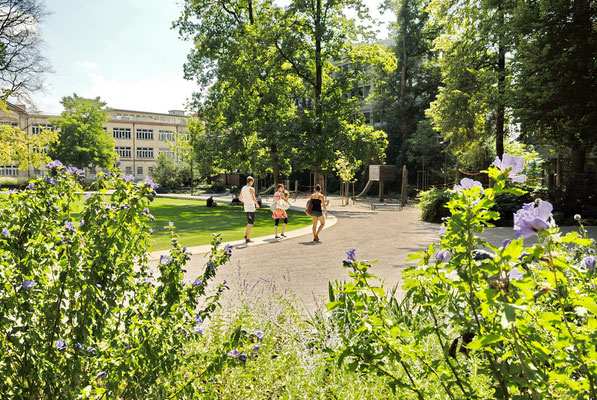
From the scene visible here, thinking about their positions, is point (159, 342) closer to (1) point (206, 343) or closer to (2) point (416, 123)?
(1) point (206, 343)

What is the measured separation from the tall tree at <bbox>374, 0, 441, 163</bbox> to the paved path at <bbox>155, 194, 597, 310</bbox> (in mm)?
28316

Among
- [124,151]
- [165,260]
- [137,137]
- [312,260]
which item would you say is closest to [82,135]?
[124,151]

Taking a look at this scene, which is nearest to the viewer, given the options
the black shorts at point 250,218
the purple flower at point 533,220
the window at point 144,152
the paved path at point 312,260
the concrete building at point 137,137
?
the purple flower at point 533,220

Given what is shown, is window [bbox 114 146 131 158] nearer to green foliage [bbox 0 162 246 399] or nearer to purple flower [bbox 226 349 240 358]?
green foliage [bbox 0 162 246 399]

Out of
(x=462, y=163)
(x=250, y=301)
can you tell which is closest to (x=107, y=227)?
(x=250, y=301)

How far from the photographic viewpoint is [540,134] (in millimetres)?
17578

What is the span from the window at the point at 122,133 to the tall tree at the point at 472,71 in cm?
7232

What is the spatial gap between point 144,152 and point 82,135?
31.3 meters

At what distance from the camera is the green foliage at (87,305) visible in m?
2.25

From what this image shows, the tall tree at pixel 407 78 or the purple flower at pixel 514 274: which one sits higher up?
the tall tree at pixel 407 78

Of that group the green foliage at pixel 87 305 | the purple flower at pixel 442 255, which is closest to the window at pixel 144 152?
the green foliage at pixel 87 305

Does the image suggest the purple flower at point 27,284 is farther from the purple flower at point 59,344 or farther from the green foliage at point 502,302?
the green foliage at point 502,302

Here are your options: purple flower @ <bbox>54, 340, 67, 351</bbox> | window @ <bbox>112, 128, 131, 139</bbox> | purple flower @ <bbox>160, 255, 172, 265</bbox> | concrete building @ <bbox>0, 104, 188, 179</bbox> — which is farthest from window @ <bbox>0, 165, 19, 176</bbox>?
purple flower @ <bbox>54, 340, 67, 351</bbox>

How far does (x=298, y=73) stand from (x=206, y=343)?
2490cm
